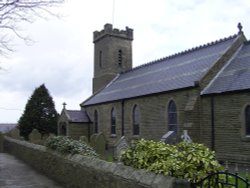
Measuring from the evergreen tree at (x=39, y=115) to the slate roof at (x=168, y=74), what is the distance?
15.4 ft

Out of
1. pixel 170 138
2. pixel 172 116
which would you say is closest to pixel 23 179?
pixel 170 138

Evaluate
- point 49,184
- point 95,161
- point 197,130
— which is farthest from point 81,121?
point 95,161

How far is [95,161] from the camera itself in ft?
31.1

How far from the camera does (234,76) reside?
21.3 meters

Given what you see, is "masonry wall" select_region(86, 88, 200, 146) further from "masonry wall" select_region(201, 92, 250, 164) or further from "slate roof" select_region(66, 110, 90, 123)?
"slate roof" select_region(66, 110, 90, 123)

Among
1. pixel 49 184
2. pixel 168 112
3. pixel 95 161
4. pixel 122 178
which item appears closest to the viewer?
pixel 122 178

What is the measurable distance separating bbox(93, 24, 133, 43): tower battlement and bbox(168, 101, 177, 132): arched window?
64.7ft

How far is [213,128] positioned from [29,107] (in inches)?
948

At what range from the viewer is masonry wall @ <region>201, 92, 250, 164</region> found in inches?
758

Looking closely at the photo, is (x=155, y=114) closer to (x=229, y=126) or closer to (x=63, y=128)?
(x=229, y=126)

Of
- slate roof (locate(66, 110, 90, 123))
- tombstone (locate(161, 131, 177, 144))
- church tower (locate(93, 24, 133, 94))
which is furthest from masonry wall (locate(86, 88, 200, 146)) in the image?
church tower (locate(93, 24, 133, 94))

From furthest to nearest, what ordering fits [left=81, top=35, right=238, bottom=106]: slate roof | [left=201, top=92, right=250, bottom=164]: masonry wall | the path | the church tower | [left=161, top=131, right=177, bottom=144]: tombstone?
1. the church tower
2. [left=81, top=35, right=238, bottom=106]: slate roof
3. [left=161, top=131, right=177, bottom=144]: tombstone
4. [left=201, top=92, right=250, bottom=164]: masonry wall
5. the path

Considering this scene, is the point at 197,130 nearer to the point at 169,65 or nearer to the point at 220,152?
the point at 220,152

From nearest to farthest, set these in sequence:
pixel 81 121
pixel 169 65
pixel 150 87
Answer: pixel 150 87, pixel 169 65, pixel 81 121
